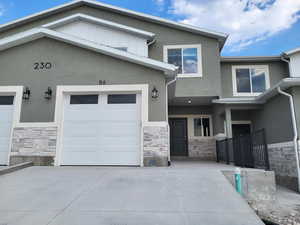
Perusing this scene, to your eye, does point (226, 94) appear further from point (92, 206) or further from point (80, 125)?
point (92, 206)

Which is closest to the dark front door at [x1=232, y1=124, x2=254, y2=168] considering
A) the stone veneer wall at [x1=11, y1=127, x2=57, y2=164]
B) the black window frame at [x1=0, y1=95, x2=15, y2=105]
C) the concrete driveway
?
the concrete driveway

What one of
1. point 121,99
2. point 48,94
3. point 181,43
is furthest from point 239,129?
point 48,94

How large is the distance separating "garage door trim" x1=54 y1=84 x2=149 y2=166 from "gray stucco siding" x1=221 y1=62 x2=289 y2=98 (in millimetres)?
6800

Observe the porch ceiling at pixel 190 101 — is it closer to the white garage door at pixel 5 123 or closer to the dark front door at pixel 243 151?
the dark front door at pixel 243 151

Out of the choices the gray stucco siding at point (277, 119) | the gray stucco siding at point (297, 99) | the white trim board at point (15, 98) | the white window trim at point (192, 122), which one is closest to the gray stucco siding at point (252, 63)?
the white window trim at point (192, 122)

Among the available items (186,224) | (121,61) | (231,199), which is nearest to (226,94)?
(121,61)

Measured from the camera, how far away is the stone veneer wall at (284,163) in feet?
26.6

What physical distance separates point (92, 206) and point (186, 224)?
149cm

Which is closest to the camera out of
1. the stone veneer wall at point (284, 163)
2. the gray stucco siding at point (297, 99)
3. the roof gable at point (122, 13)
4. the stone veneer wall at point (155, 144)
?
the stone veneer wall at point (155, 144)

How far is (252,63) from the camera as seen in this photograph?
12500 mm

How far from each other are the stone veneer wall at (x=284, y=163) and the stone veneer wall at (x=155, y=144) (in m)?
5.11

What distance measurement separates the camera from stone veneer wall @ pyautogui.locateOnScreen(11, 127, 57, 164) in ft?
22.5

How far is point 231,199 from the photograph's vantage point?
356 centimetres

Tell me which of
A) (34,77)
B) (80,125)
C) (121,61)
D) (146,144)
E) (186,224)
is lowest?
(186,224)
